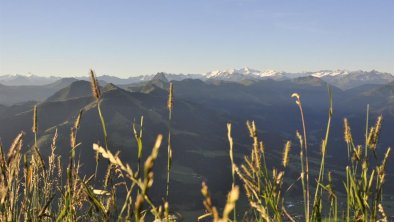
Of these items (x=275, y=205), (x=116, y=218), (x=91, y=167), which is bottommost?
(x=91, y=167)

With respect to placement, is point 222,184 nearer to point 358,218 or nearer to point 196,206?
point 196,206

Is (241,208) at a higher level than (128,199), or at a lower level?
lower

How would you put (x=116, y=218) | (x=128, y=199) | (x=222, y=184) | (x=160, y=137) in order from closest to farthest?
(x=160, y=137) → (x=128, y=199) → (x=116, y=218) → (x=222, y=184)

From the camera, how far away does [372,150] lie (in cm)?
306

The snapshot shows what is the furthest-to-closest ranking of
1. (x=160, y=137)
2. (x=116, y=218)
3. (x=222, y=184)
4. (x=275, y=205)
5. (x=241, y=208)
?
1. (x=222, y=184)
2. (x=241, y=208)
3. (x=116, y=218)
4. (x=275, y=205)
5. (x=160, y=137)

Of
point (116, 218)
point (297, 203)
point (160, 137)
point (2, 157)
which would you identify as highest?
point (160, 137)

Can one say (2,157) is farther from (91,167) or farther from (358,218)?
(91,167)

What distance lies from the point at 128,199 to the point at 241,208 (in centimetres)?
17037


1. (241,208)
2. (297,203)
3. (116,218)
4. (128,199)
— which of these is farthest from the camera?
(297,203)

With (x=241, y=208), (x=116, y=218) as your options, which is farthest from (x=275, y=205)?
(x=241, y=208)

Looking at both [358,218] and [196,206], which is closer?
[358,218]

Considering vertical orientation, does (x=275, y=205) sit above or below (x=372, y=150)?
below

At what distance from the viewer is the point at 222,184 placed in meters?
194

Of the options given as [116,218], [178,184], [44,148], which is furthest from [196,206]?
[116,218]
